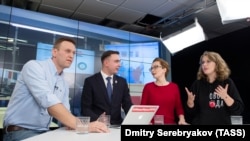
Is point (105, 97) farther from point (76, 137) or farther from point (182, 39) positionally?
point (182, 39)

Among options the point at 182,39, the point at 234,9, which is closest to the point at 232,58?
the point at 182,39

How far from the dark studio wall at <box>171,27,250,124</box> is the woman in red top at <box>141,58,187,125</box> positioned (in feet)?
6.31

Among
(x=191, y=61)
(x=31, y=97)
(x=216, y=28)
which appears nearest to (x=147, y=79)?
(x=191, y=61)

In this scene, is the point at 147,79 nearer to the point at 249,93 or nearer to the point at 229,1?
the point at 249,93

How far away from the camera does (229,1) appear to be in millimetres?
2342

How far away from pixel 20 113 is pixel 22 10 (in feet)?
9.43

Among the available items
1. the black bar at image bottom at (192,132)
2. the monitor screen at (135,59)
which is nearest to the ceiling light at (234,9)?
the black bar at image bottom at (192,132)

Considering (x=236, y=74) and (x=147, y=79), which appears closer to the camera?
(x=236, y=74)

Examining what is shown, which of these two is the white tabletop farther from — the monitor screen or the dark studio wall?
the monitor screen

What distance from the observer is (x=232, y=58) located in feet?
12.2

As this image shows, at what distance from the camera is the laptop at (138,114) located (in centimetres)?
100

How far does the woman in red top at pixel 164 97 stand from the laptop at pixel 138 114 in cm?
87

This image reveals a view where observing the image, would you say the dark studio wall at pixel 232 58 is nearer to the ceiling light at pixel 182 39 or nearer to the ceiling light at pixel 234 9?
the ceiling light at pixel 182 39

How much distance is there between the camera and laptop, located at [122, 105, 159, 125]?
1.00 meters
